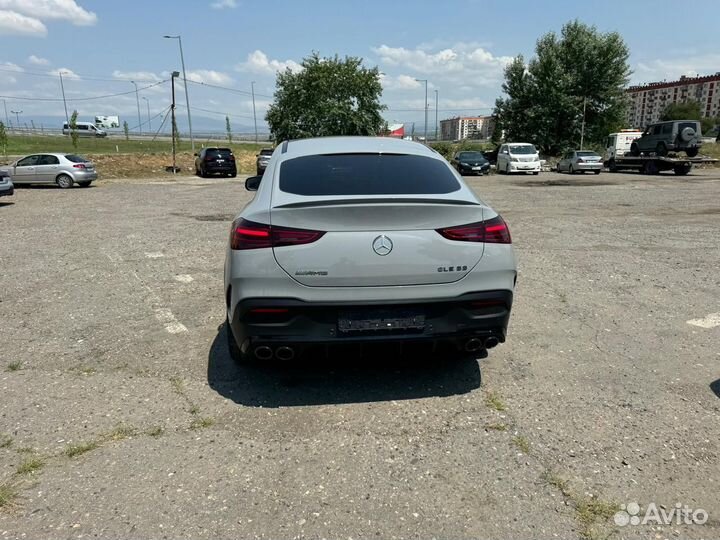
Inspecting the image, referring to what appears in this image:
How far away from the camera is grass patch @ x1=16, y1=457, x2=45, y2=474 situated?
9.02 ft

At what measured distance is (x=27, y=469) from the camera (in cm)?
276

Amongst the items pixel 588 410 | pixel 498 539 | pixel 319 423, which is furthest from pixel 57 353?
pixel 588 410

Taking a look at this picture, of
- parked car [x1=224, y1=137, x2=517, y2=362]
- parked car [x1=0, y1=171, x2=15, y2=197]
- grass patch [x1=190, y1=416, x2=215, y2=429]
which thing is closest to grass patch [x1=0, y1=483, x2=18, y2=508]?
grass patch [x1=190, y1=416, x2=215, y2=429]

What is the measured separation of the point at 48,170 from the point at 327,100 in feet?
98.0

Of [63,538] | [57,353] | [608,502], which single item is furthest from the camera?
[57,353]

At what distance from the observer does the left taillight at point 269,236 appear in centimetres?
313

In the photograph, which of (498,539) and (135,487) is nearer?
(498,539)

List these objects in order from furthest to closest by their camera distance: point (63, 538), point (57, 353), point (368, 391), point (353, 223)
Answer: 1. point (57, 353)
2. point (368, 391)
3. point (353, 223)
4. point (63, 538)

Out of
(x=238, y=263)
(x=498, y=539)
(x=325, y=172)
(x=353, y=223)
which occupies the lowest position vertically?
(x=498, y=539)

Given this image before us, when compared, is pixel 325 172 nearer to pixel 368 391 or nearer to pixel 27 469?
pixel 368 391

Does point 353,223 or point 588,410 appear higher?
point 353,223

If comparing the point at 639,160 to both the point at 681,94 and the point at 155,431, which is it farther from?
the point at 681,94

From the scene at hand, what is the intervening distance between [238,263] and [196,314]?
2.36 meters

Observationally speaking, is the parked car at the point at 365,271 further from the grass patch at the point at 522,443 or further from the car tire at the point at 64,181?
the car tire at the point at 64,181
